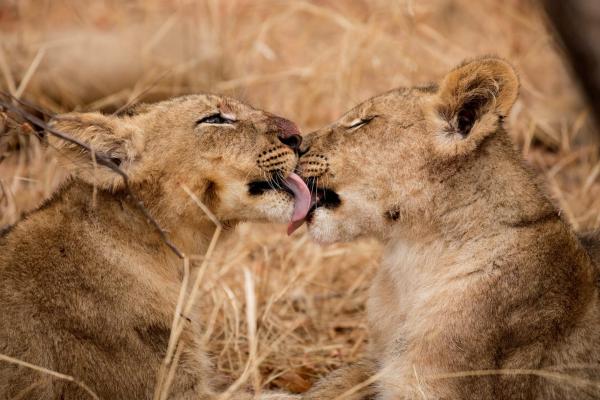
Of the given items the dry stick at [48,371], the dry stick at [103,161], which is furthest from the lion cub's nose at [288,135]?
the dry stick at [48,371]

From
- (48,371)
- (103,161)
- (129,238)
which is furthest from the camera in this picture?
(129,238)

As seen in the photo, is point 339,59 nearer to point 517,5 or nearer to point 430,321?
point 517,5

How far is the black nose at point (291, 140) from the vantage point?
399cm

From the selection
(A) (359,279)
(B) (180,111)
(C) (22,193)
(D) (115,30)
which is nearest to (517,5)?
(D) (115,30)

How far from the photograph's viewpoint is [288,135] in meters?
4.00

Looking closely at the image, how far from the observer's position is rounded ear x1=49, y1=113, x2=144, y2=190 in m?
3.60

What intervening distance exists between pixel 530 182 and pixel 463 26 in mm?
6431

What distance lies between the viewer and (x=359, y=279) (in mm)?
5527

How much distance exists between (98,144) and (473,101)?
161 cm

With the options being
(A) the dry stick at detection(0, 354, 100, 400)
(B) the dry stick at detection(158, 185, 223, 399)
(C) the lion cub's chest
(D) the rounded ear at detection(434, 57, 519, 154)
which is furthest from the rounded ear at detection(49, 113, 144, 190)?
(D) the rounded ear at detection(434, 57, 519, 154)

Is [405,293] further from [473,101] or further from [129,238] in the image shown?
[129,238]

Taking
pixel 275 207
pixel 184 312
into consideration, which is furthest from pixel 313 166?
pixel 184 312

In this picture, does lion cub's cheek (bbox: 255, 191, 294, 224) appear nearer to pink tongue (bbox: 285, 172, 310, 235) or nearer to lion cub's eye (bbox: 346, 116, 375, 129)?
pink tongue (bbox: 285, 172, 310, 235)

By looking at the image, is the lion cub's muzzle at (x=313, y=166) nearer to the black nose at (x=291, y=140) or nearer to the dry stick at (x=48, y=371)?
the black nose at (x=291, y=140)
